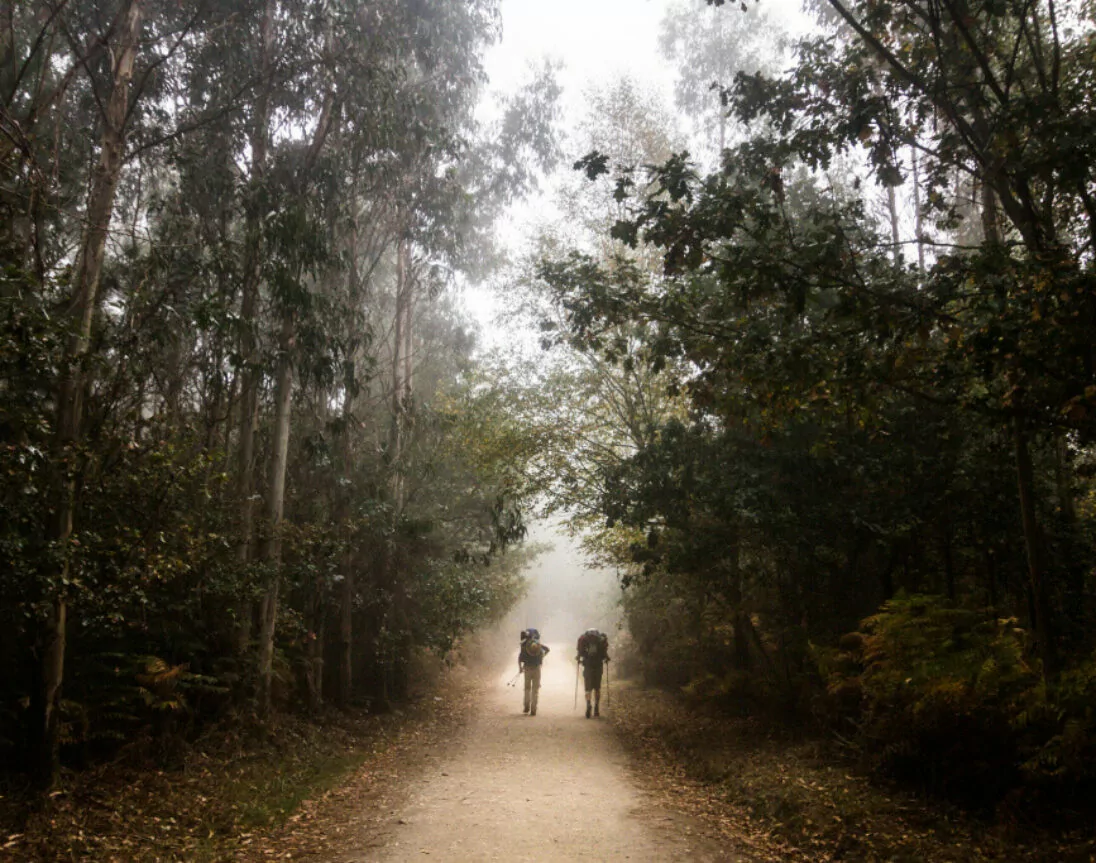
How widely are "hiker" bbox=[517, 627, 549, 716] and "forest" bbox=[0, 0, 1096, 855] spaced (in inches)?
68.1

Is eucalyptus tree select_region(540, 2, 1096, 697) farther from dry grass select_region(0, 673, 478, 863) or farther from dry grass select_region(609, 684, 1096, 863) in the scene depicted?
dry grass select_region(0, 673, 478, 863)

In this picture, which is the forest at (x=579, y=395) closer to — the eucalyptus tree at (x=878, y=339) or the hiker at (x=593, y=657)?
the eucalyptus tree at (x=878, y=339)

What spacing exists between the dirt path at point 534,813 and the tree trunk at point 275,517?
287cm

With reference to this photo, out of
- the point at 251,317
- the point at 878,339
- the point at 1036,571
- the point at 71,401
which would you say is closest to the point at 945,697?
the point at 1036,571

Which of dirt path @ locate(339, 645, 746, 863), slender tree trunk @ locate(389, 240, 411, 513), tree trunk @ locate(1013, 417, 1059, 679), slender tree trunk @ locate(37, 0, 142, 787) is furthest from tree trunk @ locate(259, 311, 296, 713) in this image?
tree trunk @ locate(1013, 417, 1059, 679)

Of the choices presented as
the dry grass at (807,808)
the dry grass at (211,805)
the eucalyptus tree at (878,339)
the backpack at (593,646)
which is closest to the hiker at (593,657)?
the backpack at (593,646)

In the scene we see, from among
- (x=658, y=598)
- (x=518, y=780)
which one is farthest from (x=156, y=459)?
(x=658, y=598)

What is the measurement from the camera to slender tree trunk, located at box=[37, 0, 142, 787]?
634 cm

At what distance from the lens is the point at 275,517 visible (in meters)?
11.2

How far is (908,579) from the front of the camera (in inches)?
411

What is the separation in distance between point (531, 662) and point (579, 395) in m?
5.64

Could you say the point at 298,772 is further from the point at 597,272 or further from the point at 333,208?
the point at 333,208

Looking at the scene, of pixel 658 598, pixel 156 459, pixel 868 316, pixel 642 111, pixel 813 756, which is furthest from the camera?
pixel 642 111

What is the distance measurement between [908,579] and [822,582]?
1.28 m
